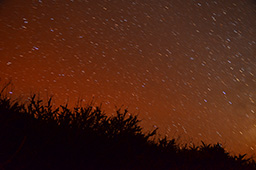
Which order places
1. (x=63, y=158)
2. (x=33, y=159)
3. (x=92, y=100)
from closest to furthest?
(x=33, y=159), (x=63, y=158), (x=92, y=100)

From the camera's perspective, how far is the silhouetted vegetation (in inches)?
127

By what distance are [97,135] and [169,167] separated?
1.18 meters

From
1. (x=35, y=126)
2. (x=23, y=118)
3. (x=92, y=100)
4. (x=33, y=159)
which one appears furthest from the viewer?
(x=92, y=100)

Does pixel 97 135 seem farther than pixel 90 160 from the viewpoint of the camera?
Result: Yes

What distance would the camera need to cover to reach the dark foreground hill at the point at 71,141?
3217 mm

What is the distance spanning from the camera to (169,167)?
4.14 m

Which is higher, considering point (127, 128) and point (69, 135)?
point (69, 135)

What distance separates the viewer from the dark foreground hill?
322 cm

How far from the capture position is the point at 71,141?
351 cm

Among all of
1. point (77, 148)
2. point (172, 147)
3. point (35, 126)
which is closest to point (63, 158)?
point (77, 148)

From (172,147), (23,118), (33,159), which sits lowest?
(172,147)

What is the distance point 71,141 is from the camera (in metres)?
3.51

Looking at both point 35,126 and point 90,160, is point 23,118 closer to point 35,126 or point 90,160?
point 35,126

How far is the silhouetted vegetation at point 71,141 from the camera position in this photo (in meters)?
3.22
